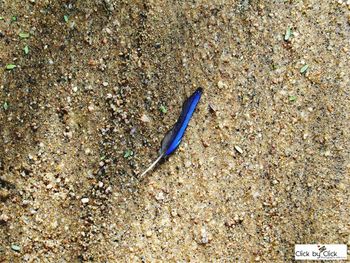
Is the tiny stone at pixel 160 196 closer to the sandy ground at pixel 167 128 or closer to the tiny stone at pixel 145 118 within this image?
the sandy ground at pixel 167 128

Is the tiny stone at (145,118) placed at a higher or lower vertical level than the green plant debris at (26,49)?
lower

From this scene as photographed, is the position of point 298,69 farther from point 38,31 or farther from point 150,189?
point 38,31

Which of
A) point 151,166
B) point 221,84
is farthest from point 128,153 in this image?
point 221,84

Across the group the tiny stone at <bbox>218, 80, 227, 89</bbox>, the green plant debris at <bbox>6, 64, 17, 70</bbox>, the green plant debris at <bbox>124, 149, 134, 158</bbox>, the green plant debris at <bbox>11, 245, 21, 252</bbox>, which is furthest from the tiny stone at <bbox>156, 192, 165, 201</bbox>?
the green plant debris at <bbox>6, 64, 17, 70</bbox>

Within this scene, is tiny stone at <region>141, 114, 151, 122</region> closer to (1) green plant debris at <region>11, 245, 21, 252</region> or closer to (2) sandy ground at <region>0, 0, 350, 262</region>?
(2) sandy ground at <region>0, 0, 350, 262</region>

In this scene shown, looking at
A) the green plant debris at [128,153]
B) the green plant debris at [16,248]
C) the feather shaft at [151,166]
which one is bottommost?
the green plant debris at [16,248]

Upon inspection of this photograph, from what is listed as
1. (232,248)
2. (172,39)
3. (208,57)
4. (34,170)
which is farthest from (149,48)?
(232,248)

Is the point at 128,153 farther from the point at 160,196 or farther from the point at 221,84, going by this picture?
the point at 221,84

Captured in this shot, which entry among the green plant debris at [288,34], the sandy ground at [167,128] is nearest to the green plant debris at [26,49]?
the sandy ground at [167,128]
